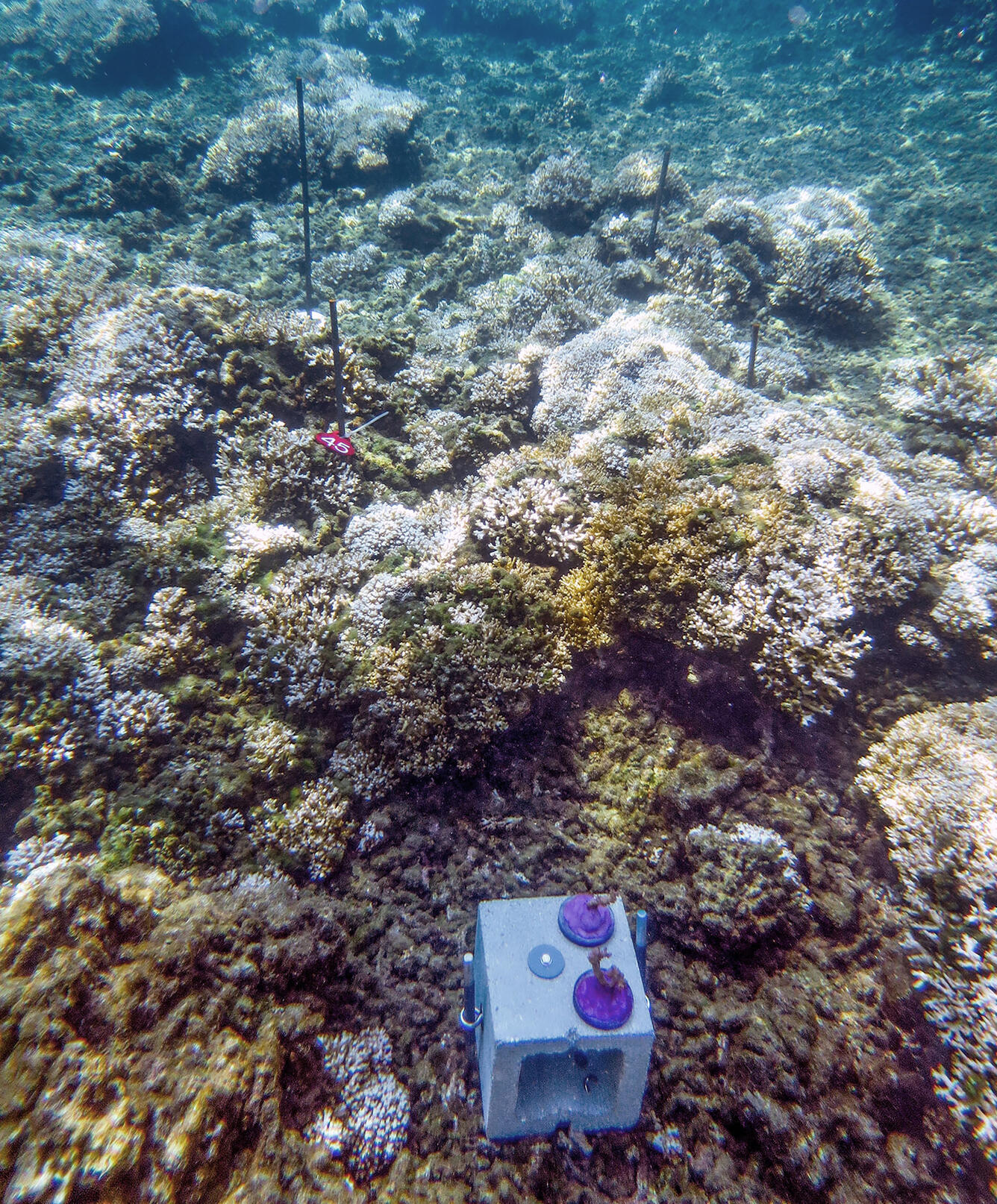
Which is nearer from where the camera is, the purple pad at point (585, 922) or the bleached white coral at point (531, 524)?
the purple pad at point (585, 922)

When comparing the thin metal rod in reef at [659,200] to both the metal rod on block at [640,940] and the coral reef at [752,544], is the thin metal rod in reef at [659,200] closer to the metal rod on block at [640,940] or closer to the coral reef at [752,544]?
the coral reef at [752,544]

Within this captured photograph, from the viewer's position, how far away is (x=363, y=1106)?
9.50ft

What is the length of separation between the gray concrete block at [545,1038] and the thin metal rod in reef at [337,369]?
13.7 ft

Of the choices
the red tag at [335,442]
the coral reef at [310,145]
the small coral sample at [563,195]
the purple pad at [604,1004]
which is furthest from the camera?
the coral reef at [310,145]

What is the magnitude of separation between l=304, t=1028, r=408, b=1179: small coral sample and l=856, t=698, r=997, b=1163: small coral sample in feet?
8.96

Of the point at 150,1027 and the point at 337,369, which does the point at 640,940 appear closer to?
the point at 150,1027

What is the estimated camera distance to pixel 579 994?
8.70ft

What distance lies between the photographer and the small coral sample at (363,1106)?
2.76 m

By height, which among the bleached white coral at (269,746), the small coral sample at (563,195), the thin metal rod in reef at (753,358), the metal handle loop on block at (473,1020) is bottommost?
the metal handle loop on block at (473,1020)

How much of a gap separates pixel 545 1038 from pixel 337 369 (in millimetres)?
4959

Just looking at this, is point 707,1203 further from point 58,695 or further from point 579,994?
point 58,695

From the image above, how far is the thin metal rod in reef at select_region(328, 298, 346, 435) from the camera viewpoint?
4.82 meters

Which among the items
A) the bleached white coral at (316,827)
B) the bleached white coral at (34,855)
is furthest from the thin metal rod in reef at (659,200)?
the bleached white coral at (34,855)

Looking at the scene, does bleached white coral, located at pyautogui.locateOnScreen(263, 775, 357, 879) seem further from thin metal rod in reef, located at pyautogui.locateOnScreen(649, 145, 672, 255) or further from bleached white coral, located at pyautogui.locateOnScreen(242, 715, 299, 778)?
thin metal rod in reef, located at pyautogui.locateOnScreen(649, 145, 672, 255)
